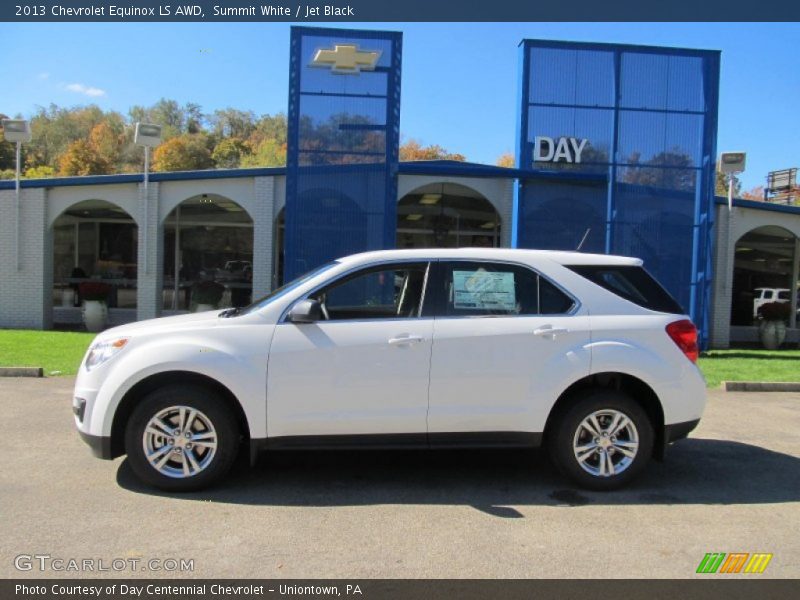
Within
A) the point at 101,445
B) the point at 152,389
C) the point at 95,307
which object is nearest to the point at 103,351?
the point at 152,389

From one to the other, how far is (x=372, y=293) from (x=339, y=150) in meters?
7.16

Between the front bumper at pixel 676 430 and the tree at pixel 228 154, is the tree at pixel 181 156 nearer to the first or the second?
the tree at pixel 228 154

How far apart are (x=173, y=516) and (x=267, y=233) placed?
11.3 metres

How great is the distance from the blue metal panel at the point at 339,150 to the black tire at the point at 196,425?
7467 mm

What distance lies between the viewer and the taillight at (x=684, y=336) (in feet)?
17.1

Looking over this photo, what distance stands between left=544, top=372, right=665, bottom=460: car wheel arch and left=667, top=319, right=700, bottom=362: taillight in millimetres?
401

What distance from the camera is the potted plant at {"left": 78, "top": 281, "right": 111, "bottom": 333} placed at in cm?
1594

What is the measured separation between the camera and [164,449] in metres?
4.89

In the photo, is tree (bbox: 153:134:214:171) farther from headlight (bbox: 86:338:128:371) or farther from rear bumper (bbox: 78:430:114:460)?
rear bumper (bbox: 78:430:114:460)

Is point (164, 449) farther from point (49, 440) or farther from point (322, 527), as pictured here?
point (49, 440)

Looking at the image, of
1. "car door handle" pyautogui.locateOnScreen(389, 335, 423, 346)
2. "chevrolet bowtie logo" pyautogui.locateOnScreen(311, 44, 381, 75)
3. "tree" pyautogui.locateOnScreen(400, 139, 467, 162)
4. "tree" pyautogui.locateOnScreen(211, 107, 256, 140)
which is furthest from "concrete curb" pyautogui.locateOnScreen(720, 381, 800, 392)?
"tree" pyautogui.locateOnScreen(211, 107, 256, 140)

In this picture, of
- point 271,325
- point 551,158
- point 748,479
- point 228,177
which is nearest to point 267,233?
point 228,177

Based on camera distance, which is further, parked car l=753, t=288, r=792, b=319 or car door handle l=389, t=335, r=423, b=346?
parked car l=753, t=288, r=792, b=319

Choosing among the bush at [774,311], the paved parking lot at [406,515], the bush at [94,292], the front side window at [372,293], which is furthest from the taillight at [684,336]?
the bush at [94,292]
